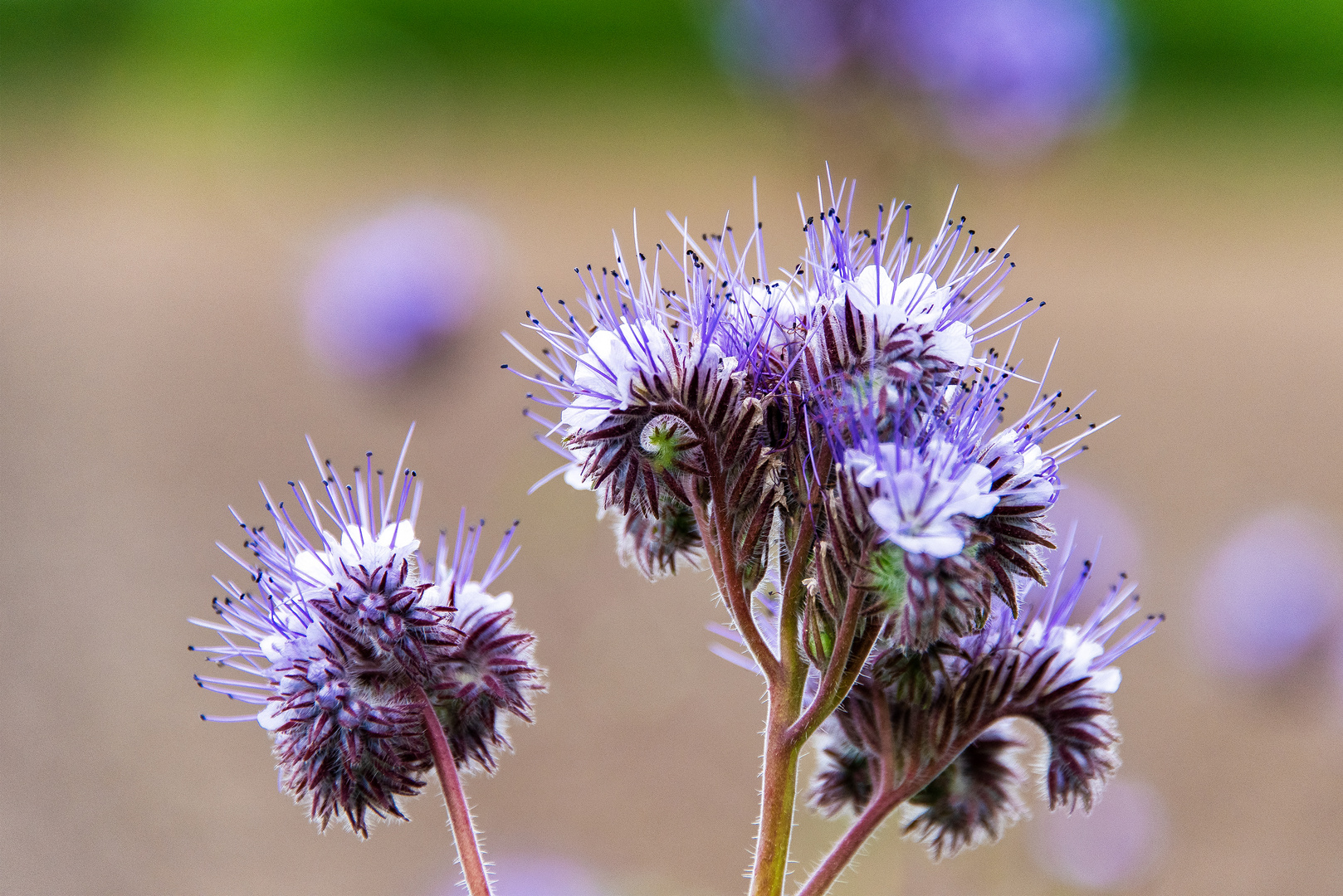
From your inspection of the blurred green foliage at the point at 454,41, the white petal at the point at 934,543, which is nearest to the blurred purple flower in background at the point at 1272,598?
the white petal at the point at 934,543

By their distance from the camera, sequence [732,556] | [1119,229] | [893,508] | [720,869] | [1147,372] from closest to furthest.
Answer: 1. [893,508]
2. [732,556]
3. [720,869]
4. [1147,372]
5. [1119,229]

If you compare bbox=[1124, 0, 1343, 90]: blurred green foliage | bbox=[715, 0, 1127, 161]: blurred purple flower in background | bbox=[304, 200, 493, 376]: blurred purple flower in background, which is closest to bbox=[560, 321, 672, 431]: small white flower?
bbox=[715, 0, 1127, 161]: blurred purple flower in background

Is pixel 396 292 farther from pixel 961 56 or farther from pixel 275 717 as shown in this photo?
pixel 275 717

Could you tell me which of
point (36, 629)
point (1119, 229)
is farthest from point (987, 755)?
point (1119, 229)

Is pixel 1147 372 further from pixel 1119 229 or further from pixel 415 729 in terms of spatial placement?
pixel 415 729

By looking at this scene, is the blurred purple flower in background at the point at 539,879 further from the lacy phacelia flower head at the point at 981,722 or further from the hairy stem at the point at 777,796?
the hairy stem at the point at 777,796

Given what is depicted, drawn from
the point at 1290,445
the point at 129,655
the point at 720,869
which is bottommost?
the point at 720,869
